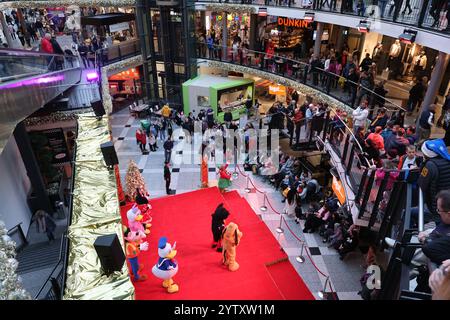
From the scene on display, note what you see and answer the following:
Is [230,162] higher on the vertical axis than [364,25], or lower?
lower

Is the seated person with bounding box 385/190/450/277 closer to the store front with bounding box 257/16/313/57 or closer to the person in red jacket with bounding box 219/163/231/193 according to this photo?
the person in red jacket with bounding box 219/163/231/193

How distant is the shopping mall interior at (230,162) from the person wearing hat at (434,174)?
0.02m

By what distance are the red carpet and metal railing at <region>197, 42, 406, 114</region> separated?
526cm

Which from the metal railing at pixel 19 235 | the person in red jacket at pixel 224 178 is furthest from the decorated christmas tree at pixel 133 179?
the metal railing at pixel 19 235

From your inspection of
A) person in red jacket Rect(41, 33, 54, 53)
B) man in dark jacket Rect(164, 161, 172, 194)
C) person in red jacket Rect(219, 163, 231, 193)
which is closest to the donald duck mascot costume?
person in red jacket Rect(219, 163, 231, 193)

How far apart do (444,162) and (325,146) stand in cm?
595

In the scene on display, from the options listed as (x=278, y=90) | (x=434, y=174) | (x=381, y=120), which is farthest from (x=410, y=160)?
(x=278, y=90)

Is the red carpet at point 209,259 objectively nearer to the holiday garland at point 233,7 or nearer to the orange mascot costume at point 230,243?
the orange mascot costume at point 230,243

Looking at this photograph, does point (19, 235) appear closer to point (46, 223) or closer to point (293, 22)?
point (46, 223)

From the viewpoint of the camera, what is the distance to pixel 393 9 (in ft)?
36.4

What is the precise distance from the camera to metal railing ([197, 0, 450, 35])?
8.75 m

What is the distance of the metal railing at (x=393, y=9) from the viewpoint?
875cm

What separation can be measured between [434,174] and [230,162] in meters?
9.77

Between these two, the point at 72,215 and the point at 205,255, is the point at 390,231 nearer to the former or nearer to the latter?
the point at 205,255
